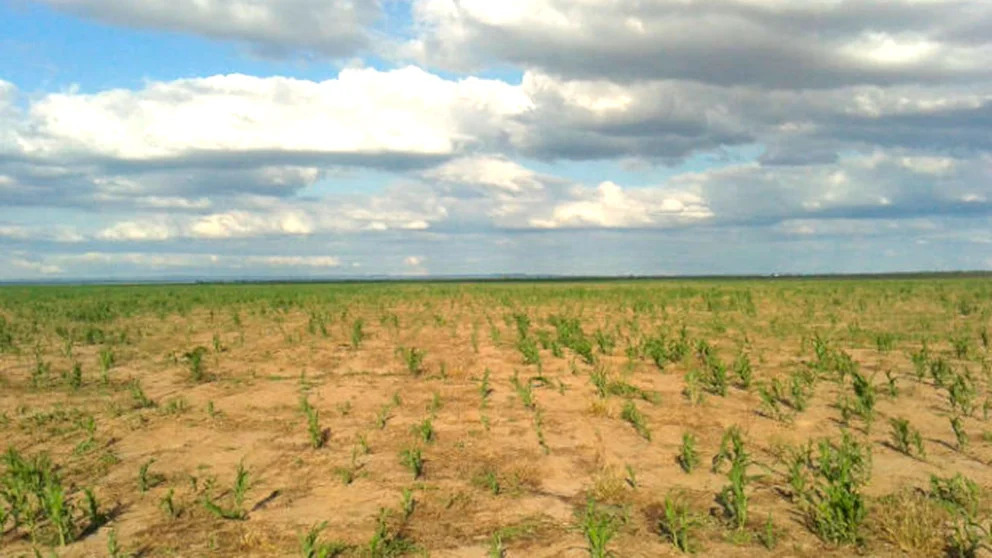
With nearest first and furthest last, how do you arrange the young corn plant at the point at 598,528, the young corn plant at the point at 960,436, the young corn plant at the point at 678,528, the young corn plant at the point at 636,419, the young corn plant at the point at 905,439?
the young corn plant at the point at 598,528
the young corn plant at the point at 678,528
the young corn plant at the point at 905,439
the young corn plant at the point at 960,436
the young corn plant at the point at 636,419

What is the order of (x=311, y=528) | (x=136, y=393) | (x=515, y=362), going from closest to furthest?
(x=311, y=528), (x=136, y=393), (x=515, y=362)

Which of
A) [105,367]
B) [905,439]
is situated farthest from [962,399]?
[105,367]

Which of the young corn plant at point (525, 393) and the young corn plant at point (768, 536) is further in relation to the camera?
the young corn plant at point (525, 393)

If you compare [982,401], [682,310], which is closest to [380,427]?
[982,401]

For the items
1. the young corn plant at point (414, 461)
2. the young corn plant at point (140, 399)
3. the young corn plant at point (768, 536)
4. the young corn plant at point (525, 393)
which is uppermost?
the young corn plant at point (525, 393)

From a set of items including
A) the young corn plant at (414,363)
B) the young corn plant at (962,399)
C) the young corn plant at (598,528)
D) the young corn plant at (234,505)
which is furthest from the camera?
the young corn plant at (414,363)

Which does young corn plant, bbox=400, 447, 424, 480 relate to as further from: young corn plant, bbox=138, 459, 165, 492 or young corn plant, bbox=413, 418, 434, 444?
young corn plant, bbox=138, 459, 165, 492

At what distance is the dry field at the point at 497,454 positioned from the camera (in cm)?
560

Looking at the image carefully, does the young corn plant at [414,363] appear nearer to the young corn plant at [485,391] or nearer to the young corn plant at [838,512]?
the young corn plant at [485,391]

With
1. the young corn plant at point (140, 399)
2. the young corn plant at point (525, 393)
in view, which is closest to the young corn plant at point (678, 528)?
the young corn plant at point (525, 393)

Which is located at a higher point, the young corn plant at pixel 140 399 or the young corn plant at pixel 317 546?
the young corn plant at pixel 140 399

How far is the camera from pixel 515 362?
1380 cm

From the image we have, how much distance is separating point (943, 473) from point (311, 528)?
19.3ft

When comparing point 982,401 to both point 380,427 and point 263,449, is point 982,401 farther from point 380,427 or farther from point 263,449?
point 263,449
